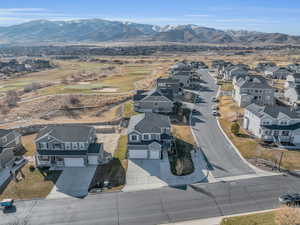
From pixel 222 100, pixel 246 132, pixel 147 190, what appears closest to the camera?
pixel 147 190

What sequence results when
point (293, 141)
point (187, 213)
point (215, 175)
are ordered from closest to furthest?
point (187, 213) → point (215, 175) → point (293, 141)

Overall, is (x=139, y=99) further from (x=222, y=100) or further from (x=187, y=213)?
(x=187, y=213)

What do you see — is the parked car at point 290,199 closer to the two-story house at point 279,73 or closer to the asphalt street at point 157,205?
the asphalt street at point 157,205

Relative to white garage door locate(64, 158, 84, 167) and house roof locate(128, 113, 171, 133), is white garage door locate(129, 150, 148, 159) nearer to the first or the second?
house roof locate(128, 113, 171, 133)

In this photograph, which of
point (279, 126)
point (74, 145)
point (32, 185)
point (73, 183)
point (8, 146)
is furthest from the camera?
point (279, 126)

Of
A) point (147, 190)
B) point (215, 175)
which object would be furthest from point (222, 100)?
→ point (147, 190)

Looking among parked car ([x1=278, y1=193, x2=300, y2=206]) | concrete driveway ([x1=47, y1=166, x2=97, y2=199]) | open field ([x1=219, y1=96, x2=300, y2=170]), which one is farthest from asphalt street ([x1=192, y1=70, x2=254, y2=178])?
concrete driveway ([x1=47, y1=166, x2=97, y2=199])

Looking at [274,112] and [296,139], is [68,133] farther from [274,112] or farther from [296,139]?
[296,139]

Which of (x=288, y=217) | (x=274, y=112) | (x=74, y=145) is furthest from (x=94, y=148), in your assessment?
(x=274, y=112)
